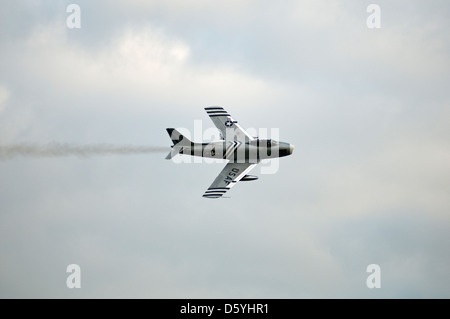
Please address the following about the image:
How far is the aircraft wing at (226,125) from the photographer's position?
8938cm

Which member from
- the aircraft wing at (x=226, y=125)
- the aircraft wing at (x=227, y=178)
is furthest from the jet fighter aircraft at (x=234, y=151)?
the aircraft wing at (x=226, y=125)

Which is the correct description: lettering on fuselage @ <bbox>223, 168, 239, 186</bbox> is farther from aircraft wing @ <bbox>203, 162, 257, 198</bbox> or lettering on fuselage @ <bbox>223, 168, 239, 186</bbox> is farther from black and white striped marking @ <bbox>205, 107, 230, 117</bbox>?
black and white striped marking @ <bbox>205, 107, 230, 117</bbox>

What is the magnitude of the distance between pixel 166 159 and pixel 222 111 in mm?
10942

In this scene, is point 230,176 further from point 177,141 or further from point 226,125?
point 226,125

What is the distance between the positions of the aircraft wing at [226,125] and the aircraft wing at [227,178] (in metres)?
4.56

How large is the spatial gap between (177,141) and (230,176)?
27.3 feet

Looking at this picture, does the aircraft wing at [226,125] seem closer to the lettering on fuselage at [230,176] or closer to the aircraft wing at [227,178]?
the aircraft wing at [227,178]

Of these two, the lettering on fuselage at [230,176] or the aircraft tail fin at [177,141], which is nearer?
the lettering on fuselage at [230,176]

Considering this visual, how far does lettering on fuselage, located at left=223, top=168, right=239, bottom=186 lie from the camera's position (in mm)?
83969

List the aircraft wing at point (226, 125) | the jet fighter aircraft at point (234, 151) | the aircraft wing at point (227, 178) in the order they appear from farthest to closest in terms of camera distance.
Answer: the aircraft wing at point (226, 125)
the jet fighter aircraft at point (234, 151)
the aircraft wing at point (227, 178)

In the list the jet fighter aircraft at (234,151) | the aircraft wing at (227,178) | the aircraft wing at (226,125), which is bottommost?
the aircraft wing at (227,178)

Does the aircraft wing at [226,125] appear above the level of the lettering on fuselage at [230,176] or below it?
above

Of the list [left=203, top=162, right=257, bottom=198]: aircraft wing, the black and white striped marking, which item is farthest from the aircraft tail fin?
the black and white striped marking
